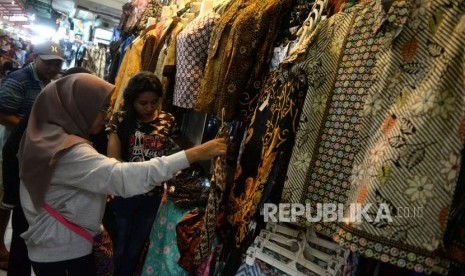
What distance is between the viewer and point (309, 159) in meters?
1.16

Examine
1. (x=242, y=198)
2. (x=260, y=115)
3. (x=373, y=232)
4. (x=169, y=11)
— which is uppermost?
(x=169, y=11)

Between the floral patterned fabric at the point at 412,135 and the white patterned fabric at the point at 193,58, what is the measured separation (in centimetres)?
119

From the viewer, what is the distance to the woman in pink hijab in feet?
4.76

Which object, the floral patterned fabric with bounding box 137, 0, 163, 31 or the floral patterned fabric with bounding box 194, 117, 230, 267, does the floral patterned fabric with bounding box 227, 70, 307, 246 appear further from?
the floral patterned fabric with bounding box 137, 0, 163, 31

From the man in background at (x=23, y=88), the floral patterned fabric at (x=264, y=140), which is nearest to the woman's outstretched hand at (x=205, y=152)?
the floral patterned fabric at (x=264, y=140)

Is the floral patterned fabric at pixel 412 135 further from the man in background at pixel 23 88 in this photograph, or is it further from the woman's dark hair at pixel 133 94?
the man in background at pixel 23 88

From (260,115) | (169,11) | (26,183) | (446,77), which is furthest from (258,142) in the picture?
(169,11)

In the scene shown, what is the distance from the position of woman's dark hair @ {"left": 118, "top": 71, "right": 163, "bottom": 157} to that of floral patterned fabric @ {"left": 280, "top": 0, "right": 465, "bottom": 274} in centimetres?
151

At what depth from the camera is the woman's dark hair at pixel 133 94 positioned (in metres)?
2.19

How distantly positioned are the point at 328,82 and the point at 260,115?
1.21ft

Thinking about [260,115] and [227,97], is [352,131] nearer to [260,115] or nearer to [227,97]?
[260,115]

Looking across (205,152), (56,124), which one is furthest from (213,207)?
(56,124)

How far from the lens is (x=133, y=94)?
2221 millimetres

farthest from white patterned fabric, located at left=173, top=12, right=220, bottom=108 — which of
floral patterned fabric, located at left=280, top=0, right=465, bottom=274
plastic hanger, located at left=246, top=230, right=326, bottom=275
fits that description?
floral patterned fabric, located at left=280, top=0, right=465, bottom=274
